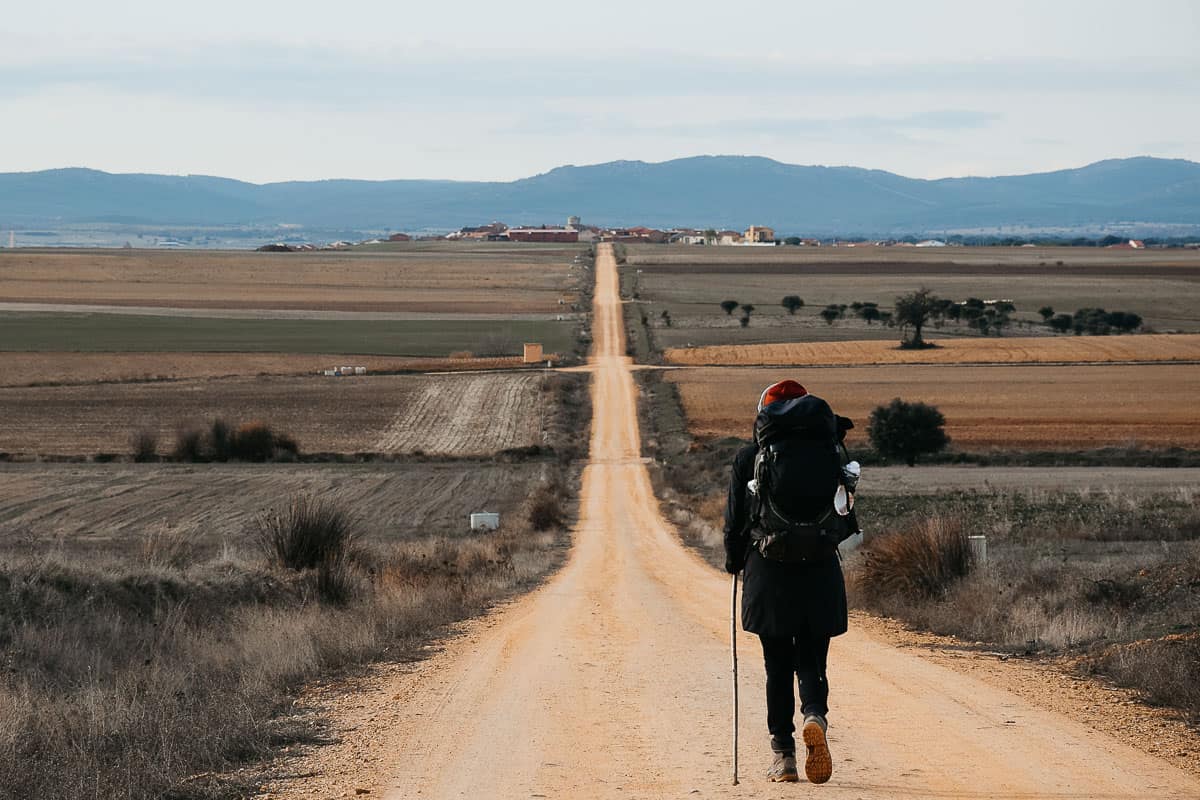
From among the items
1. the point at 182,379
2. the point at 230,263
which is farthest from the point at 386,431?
the point at 230,263

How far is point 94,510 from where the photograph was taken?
37.1 meters

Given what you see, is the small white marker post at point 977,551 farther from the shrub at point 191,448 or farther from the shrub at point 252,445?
the shrub at point 191,448

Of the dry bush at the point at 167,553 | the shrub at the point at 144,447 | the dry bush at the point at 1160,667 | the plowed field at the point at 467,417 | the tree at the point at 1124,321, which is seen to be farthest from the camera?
the tree at the point at 1124,321

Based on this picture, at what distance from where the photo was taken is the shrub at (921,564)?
16453 mm

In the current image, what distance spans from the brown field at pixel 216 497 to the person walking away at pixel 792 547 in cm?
2013

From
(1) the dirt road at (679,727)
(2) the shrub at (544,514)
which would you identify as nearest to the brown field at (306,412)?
(2) the shrub at (544,514)

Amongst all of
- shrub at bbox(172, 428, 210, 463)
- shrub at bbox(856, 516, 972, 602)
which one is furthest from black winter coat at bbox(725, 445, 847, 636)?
shrub at bbox(172, 428, 210, 463)

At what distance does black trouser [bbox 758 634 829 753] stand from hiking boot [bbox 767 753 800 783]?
4 centimetres

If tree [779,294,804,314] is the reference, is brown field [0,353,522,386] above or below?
below

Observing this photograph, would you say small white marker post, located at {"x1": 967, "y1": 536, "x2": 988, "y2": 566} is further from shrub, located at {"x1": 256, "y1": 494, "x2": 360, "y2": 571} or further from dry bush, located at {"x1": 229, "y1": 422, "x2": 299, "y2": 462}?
dry bush, located at {"x1": 229, "y1": 422, "x2": 299, "y2": 462}

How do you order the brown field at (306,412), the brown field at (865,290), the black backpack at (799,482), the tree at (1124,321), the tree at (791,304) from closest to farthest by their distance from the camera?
the black backpack at (799,482)
the brown field at (306,412)
the tree at (1124,321)
the brown field at (865,290)
the tree at (791,304)

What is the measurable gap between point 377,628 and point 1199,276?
167 meters

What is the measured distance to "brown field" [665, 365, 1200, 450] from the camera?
2112 inches

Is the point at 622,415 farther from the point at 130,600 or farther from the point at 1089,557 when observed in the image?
the point at 130,600
